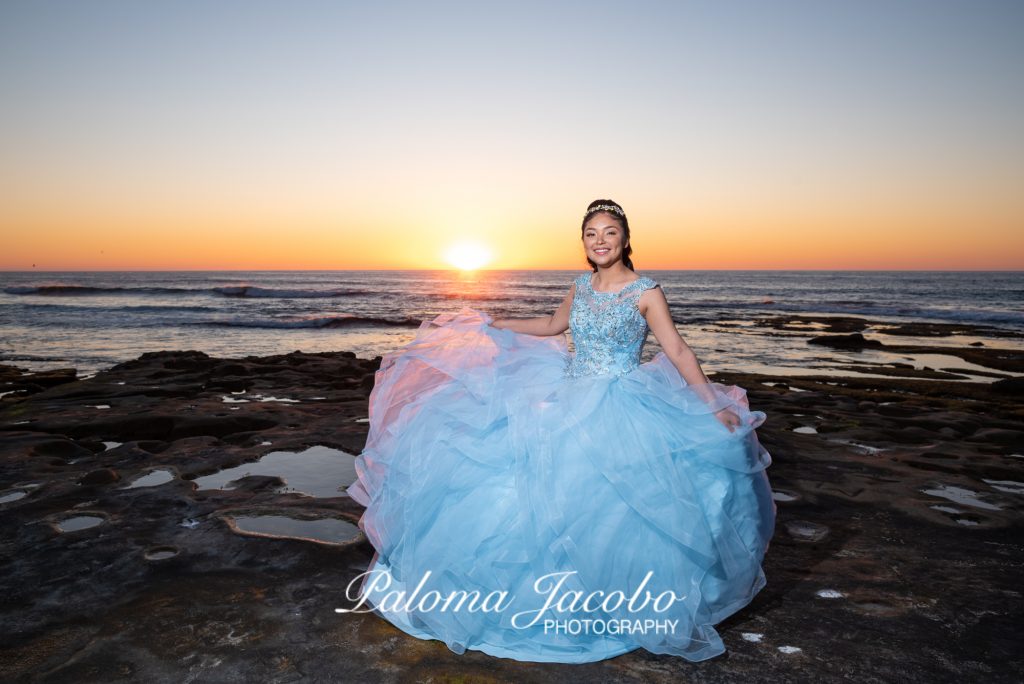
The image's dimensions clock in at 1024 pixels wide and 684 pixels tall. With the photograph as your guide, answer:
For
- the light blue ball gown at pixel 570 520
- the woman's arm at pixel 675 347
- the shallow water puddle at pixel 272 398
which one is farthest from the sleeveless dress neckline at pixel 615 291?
the shallow water puddle at pixel 272 398

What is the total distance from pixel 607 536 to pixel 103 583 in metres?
2.93

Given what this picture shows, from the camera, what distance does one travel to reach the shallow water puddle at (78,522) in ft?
14.0

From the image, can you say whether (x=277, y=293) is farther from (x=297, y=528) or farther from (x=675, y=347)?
(x=675, y=347)

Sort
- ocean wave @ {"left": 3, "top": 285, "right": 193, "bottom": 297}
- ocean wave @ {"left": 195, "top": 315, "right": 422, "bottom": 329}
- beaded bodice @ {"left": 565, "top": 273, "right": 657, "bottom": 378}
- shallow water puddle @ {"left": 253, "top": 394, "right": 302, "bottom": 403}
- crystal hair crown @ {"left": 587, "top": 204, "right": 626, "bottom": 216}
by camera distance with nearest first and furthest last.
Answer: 1. beaded bodice @ {"left": 565, "top": 273, "right": 657, "bottom": 378}
2. crystal hair crown @ {"left": 587, "top": 204, "right": 626, "bottom": 216}
3. shallow water puddle @ {"left": 253, "top": 394, "right": 302, "bottom": 403}
4. ocean wave @ {"left": 195, "top": 315, "right": 422, "bottom": 329}
5. ocean wave @ {"left": 3, "top": 285, "right": 193, "bottom": 297}

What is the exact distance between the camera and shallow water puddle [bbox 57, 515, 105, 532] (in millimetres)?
4277

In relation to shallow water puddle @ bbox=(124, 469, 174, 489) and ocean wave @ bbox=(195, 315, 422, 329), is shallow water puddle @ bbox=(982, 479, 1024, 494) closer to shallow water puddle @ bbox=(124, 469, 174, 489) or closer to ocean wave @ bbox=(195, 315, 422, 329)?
shallow water puddle @ bbox=(124, 469, 174, 489)

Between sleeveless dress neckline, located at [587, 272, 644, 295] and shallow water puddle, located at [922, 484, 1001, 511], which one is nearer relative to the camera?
sleeveless dress neckline, located at [587, 272, 644, 295]

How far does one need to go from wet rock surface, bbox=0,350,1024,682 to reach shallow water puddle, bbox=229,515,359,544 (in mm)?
50

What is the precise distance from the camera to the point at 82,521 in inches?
174

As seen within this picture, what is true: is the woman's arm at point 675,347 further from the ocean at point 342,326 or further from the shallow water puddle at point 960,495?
the ocean at point 342,326

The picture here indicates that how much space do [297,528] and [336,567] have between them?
791 millimetres

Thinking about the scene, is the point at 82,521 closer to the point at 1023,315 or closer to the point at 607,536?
the point at 607,536

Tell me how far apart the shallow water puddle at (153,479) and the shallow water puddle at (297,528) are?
1259 mm

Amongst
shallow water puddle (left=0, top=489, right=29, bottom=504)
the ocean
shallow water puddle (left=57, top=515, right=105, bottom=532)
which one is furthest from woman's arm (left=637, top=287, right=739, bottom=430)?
the ocean
